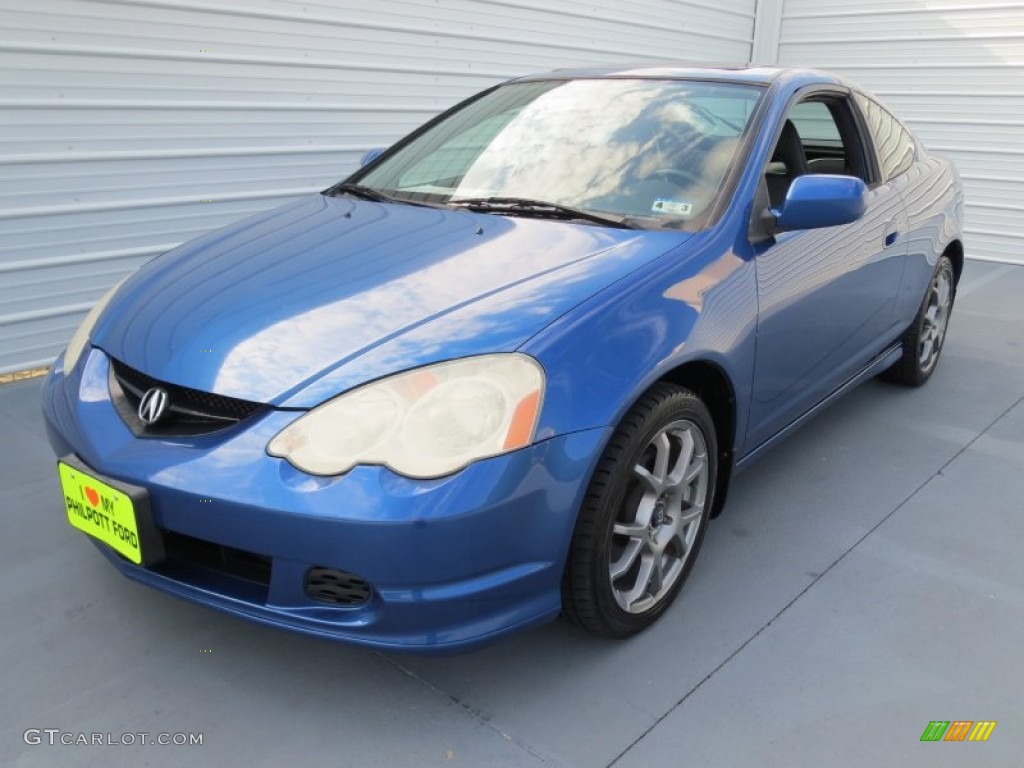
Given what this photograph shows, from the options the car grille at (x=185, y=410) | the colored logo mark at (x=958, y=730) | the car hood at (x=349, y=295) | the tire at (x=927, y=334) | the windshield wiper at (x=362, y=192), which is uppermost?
the windshield wiper at (x=362, y=192)

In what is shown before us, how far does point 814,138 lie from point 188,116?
9.98 feet

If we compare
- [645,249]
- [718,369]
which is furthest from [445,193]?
[718,369]

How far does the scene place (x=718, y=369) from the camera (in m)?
2.21

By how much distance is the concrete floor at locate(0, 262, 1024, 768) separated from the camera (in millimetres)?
1806

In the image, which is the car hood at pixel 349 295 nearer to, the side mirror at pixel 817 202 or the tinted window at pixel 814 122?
the side mirror at pixel 817 202

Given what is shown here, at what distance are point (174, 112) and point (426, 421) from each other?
132 inches

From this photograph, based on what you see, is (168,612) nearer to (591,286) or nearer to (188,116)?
(591,286)

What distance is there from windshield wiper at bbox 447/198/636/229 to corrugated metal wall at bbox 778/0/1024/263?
20.0ft

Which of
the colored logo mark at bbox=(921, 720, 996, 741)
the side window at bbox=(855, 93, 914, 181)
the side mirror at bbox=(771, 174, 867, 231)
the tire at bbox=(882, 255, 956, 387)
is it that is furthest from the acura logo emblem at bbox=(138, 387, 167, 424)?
the tire at bbox=(882, 255, 956, 387)

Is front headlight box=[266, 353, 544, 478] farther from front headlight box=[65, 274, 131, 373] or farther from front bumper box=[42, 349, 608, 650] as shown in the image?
front headlight box=[65, 274, 131, 373]

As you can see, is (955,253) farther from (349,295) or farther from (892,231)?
(349,295)

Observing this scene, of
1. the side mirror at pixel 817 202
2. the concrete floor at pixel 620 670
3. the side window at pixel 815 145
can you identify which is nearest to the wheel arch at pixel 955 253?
the side window at pixel 815 145

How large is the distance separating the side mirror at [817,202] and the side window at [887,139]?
3.00ft

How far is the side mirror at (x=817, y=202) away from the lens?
92.6 inches
